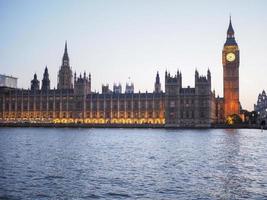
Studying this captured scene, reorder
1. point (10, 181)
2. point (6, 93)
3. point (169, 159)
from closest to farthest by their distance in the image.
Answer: point (10, 181), point (169, 159), point (6, 93)

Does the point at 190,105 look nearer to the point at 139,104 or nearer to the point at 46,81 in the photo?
the point at 139,104

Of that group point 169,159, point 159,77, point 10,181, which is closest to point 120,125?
point 159,77

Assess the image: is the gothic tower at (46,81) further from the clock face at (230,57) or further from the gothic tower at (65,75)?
the clock face at (230,57)

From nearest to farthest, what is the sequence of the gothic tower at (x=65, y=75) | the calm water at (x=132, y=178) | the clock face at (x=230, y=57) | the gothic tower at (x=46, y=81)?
the calm water at (x=132, y=178)
the clock face at (x=230, y=57)
the gothic tower at (x=46, y=81)
the gothic tower at (x=65, y=75)

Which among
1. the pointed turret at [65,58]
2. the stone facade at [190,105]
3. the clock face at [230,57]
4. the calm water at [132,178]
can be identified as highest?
the pointed turret at [65,58]

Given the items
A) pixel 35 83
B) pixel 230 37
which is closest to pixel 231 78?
pixel 230 37

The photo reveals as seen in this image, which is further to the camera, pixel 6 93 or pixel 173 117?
pixel 6 93

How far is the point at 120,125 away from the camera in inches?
5472

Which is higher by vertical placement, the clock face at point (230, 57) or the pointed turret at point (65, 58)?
the pointed turret at point (65, 58)

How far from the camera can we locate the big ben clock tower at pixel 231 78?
5689 inches

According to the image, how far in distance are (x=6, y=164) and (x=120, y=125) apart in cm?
10771

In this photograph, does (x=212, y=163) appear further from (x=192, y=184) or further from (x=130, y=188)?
(x=130, y=188)

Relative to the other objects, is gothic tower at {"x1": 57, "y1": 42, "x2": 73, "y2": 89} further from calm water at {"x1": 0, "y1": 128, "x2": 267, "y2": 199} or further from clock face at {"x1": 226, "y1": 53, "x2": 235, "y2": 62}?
calm water at {"x1": 0, "y1": 128, "x2": 267, "y2": 199}

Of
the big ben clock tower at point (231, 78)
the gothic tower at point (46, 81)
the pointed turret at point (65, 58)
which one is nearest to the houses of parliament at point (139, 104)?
the big ben clock tower at point (231, 78)
